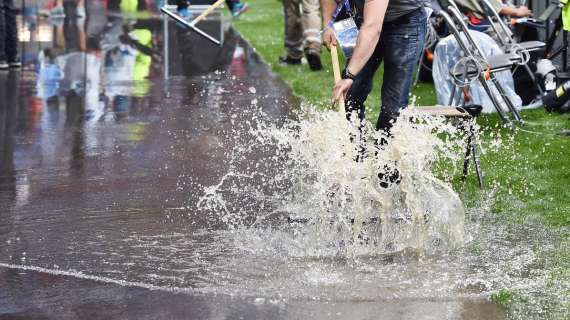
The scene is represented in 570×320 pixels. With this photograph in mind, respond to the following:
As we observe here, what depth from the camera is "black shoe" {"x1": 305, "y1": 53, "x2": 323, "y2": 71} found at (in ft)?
48.7

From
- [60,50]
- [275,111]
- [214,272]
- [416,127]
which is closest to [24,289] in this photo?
[214,272]

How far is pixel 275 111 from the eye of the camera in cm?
1182

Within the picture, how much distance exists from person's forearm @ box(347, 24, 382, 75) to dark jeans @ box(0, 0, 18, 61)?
9.50m

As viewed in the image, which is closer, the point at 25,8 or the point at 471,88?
the point at 471,88

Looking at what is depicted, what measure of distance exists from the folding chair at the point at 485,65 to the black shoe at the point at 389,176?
11.6 ft

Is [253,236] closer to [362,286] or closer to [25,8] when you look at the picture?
[362,286]

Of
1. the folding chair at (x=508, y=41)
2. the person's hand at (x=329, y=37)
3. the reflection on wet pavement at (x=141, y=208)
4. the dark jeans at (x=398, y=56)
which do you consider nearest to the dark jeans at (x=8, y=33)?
the reflection on wet pavement at (x=141, y=208)

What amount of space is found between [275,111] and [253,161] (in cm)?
256

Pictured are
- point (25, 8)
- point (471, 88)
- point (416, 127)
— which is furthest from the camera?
point (25, 8)

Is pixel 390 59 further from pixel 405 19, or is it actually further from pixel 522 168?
pixel 522 168

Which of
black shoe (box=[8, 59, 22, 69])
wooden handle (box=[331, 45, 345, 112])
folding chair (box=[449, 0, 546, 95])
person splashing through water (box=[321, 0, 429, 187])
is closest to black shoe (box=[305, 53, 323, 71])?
folding chair (box=[449, 0, 546, 95])

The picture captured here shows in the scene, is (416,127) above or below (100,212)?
above

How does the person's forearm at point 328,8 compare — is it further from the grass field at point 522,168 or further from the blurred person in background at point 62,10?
the blurred person in background at point 62,10

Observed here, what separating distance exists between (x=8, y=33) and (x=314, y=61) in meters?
4.15
